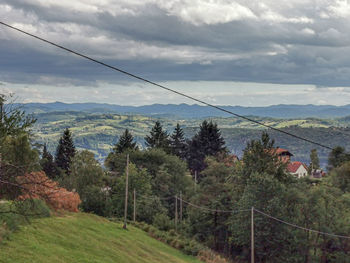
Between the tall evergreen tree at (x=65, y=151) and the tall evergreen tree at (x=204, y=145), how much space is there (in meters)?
27.2

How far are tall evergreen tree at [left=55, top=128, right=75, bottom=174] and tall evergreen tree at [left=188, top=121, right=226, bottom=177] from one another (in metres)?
27.2

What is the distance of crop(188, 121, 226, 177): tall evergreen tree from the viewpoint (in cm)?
9938

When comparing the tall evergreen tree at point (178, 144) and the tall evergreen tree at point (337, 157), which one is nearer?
the tall evergreen tree at point (337, 157)

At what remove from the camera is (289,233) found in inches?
1837

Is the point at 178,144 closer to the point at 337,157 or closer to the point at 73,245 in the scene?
the point at 337,157

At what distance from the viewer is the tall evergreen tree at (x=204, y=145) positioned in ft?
326

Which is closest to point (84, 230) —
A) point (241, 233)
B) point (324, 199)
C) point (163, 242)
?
point (163, 242)

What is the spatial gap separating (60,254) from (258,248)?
93.6ft

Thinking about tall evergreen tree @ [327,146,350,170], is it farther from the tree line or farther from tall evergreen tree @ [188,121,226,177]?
tall evergreen tree @ [188,121,226,177]

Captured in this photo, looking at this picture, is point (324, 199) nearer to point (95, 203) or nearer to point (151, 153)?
point (95, 203)

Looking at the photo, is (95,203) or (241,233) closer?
(241,233)

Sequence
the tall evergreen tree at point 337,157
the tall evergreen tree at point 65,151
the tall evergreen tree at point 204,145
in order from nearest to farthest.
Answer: the tall evergreen tree at point 65,151
the tall evergreen tree at point 337,157
the tall evergreen tree at point 204,145

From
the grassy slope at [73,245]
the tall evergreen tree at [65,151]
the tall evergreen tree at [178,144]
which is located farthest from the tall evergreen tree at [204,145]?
the grassy slope at [73,245]

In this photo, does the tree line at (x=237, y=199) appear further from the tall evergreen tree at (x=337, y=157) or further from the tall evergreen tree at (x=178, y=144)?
the tall evergreen tree at (x=178, y=144)
